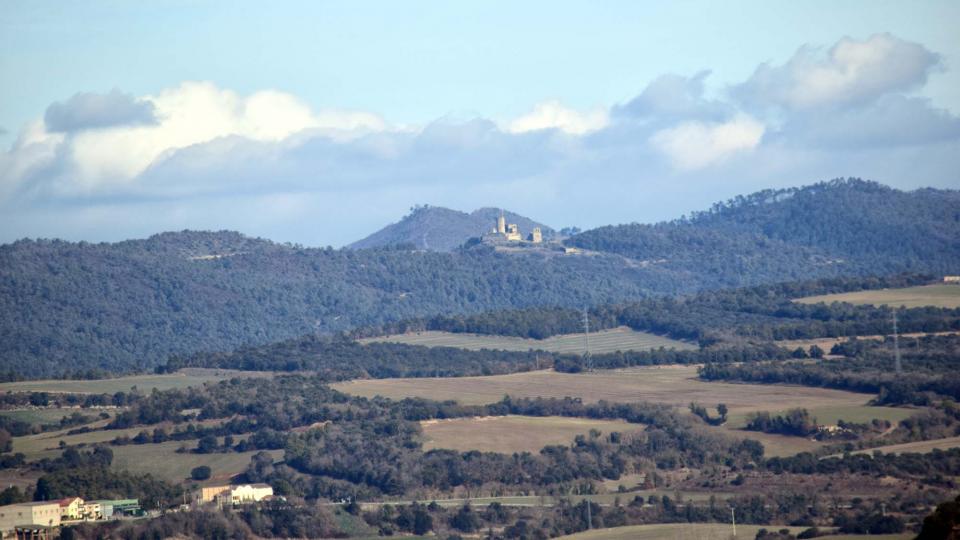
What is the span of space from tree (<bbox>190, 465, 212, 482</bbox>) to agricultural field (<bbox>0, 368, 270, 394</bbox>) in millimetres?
31395

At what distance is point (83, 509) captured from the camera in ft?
286

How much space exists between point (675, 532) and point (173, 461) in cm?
3683

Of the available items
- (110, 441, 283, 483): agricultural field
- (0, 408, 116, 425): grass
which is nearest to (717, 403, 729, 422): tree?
(110, 441, 283, 483): agricultural field

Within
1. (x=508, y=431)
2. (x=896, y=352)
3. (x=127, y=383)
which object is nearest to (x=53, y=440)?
(x=508, y=431)

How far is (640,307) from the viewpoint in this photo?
171m

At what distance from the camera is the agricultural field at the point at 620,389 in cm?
11000

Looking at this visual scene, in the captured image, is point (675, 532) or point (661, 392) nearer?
point (675, 532)

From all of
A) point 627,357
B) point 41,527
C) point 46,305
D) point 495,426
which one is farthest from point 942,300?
point 46,305

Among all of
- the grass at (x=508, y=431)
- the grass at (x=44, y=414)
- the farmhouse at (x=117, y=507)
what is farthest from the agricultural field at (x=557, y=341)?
the farmhouse at (x=117, y=507)

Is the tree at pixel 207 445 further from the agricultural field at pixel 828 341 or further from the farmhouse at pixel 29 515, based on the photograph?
the agricultural field at pixel 828 341

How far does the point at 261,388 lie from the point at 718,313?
172ft

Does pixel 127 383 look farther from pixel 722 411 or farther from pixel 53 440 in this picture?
pixel 722 411

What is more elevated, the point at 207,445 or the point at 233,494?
the point at 207,445

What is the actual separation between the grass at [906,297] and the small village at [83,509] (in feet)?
220
